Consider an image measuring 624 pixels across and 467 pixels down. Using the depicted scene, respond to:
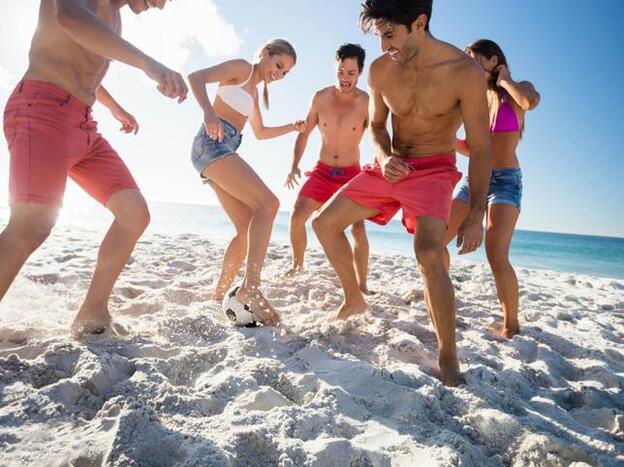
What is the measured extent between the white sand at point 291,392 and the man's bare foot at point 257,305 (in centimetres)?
15

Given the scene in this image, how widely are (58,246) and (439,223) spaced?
5644 mm

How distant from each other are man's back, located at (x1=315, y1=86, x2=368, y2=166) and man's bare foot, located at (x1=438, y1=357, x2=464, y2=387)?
2.62 meters

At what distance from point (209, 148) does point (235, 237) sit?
0.80 meters

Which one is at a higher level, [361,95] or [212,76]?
[361,95]

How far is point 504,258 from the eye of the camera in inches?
125

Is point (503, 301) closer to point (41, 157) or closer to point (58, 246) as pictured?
point (41, 157)

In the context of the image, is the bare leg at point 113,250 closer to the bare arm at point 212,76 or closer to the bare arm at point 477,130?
the bare arm at point 212,76

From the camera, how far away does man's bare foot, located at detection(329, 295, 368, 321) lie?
10.00 ft

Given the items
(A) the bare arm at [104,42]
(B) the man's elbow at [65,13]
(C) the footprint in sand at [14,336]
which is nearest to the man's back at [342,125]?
(A) the bare arm at [104,42]

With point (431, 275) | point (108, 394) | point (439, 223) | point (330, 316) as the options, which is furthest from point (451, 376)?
point (108, 394)

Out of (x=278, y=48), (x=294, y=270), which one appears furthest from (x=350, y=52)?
(x=294, y=270)

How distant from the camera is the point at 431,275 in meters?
2.24

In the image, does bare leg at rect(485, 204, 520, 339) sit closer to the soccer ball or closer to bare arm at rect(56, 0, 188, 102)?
the soccer ball

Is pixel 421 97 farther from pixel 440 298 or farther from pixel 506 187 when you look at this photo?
pixel 440 298
